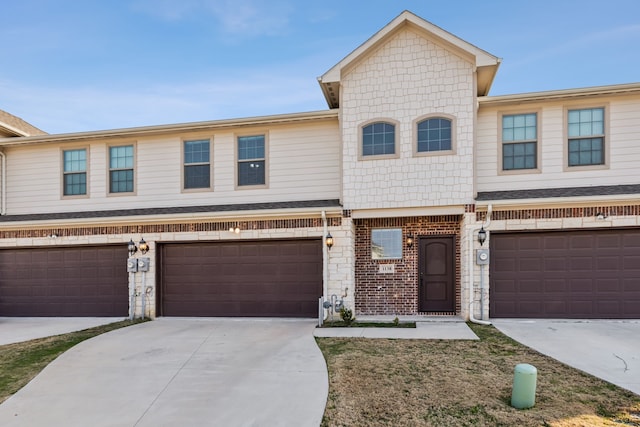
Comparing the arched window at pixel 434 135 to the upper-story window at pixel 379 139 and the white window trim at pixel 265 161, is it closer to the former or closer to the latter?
the upper-story window at pixel 379 139

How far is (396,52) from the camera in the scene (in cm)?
917

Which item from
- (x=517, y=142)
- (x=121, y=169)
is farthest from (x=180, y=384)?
(x=517, y=142)

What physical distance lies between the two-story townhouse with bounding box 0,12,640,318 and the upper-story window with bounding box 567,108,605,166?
33 millimetres

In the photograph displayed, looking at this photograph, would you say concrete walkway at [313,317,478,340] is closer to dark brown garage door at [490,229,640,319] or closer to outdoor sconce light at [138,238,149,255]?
dark brown garage door at [490,229,640,319]

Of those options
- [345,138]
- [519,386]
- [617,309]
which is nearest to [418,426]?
[519,386]

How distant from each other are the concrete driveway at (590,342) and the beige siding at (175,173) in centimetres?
547

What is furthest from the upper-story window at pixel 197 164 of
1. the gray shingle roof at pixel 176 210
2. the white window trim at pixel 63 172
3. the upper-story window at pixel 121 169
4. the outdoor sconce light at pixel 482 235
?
the outdoor sconce light at pixel 482 235

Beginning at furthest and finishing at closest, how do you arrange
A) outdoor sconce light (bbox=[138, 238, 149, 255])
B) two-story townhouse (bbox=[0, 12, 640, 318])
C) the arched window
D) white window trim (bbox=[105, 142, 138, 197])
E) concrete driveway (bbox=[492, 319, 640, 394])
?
1. white window trim (bbox=[105, 142, 138, 197])
2. outdoor sconce light (bbox=[138, 238, 149, 255])
3. the arched window
4. two-story townhouse (bbox=[0, 12, 640, 318])
5. concrete driveway (bbox=[492, 319, 640, 394])

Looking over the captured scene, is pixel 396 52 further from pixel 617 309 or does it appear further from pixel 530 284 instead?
pixel 617 309

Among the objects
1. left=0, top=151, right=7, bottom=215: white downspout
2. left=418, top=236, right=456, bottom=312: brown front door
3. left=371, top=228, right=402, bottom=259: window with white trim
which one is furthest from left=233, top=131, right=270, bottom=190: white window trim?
left=0, top=151, right=7, bottom=215: white downspout

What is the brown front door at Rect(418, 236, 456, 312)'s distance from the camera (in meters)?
9.54

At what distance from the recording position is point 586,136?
28.9 feet

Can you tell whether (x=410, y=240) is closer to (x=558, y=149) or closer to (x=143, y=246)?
(x=558, y=149)

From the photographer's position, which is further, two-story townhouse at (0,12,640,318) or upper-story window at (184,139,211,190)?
upper-story window at (184,139,211,190)
